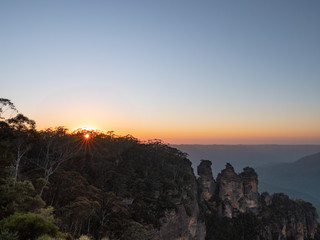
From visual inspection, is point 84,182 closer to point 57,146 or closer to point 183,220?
point 57,146

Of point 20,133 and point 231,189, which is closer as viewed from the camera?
point 20,133

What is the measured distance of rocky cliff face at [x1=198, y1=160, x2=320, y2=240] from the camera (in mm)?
85875

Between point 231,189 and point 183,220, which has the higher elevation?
point 183,220

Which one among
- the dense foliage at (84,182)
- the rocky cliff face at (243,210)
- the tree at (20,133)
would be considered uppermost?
the tree at (20,133)

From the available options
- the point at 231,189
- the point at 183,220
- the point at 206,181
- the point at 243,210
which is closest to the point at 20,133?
the point at 183,220

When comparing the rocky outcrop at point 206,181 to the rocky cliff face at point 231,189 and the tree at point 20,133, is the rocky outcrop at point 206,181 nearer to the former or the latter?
the rocky cliff face at point 231,189

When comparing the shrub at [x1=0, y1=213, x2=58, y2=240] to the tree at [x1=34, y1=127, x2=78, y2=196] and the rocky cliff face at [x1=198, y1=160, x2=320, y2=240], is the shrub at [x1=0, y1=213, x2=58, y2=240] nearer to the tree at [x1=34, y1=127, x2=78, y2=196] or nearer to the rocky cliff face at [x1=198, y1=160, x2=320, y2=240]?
the tree at [x1=34, y1=127, x2=78, y2=196]

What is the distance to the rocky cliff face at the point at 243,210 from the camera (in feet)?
282

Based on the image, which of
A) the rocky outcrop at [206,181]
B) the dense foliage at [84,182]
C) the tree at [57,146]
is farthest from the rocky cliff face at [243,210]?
the tree at [57,146]

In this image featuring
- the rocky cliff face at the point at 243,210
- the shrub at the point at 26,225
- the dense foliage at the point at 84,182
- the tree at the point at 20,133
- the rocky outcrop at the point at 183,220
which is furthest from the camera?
the rocky cliff face at the point at 243,210

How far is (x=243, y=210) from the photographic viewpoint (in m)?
95.6

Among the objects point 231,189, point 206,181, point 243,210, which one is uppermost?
point 206,181

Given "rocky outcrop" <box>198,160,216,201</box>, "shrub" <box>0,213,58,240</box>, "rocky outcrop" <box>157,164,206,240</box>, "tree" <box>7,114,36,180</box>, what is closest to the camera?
"shrub" <box>0,213,58,240</box>

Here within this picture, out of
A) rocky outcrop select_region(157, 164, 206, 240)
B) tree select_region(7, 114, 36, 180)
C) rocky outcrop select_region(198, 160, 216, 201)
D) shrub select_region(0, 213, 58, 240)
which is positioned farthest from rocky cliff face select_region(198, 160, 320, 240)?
shrub select_region(0, 213, 58, 240)
